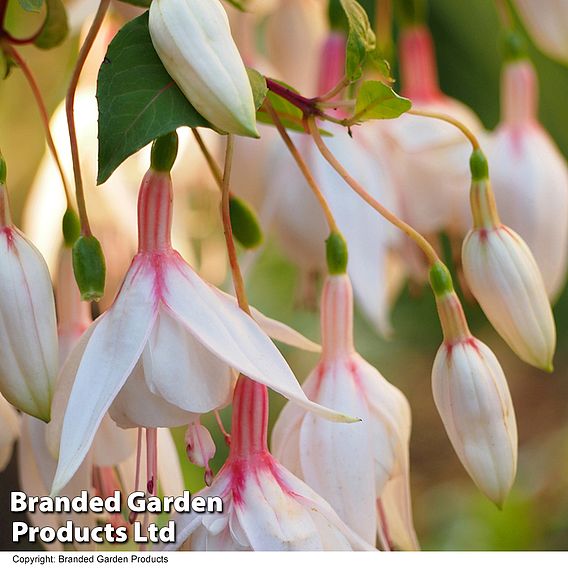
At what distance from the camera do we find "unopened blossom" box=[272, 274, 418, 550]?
51 cm

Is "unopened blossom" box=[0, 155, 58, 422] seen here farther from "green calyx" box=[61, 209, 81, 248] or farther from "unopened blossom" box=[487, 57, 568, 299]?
"unopened blossom" box=[487, 57, 568, 299]

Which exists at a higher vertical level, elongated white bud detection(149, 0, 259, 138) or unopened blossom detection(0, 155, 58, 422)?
elongated white bud detection(149, 0, 259, 138)

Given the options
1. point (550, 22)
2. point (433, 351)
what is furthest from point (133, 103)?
point (433, 351)

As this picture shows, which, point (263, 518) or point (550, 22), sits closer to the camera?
point (263, 518)

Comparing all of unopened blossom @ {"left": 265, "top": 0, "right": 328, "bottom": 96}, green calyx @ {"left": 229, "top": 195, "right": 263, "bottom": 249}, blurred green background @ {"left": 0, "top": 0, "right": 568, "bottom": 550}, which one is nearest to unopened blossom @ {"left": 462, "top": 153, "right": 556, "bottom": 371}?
green calyx @ {"left": 229, "top": 195, "right": 263, "bottom": 249}

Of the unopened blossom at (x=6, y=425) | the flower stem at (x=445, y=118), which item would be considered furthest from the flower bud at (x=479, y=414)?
the unopened blossom at (x=6, y=425)

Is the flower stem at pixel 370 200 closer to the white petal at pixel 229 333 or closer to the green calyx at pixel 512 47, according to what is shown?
the white petal at pixel 229 333

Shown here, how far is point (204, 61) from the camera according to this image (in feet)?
1.35

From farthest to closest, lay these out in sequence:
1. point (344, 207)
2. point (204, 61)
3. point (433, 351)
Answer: point (433, 351) → point (344, 207) → point (204, 61)

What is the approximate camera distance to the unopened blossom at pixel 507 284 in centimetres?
51

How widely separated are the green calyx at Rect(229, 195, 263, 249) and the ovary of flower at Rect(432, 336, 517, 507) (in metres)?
0.14

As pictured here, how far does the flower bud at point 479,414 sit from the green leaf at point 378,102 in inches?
4.5

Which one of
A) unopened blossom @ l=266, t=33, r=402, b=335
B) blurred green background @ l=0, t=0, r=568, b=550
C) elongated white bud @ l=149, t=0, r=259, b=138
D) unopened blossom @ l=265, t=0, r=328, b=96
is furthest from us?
blurred green background @ l=0, t=0, r=568, b=550

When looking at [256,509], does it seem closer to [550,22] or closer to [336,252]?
[336,252]
